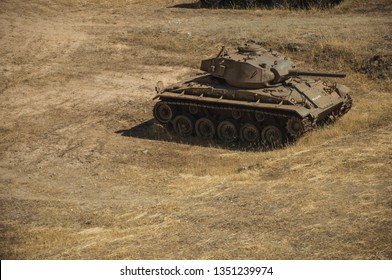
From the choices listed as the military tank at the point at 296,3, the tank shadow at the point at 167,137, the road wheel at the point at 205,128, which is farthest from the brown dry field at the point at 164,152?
the military tank at the point at 296,3

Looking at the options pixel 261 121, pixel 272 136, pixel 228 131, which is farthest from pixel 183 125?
pixel 272 136

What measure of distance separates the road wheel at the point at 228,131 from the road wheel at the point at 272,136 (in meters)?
1.01

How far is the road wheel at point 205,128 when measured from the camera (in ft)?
80.3

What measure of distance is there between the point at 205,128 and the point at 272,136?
2.56 m

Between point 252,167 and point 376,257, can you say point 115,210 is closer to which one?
point 252,167

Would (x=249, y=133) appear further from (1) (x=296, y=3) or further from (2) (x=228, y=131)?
(1) (x=296, y=3)

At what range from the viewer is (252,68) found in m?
23.6

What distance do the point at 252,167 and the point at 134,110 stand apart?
27.6 feet

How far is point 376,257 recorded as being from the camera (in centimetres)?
1408

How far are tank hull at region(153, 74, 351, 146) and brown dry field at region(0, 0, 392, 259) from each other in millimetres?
575

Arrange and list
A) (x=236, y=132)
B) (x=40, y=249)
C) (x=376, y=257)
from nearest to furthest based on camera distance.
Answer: (x=376, y=257)
(x=40, y=249)
(x=236, y=132)

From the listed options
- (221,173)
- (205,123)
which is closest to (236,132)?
(205,123)

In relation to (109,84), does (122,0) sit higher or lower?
higher

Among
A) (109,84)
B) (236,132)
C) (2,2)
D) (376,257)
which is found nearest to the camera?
(376,257)
